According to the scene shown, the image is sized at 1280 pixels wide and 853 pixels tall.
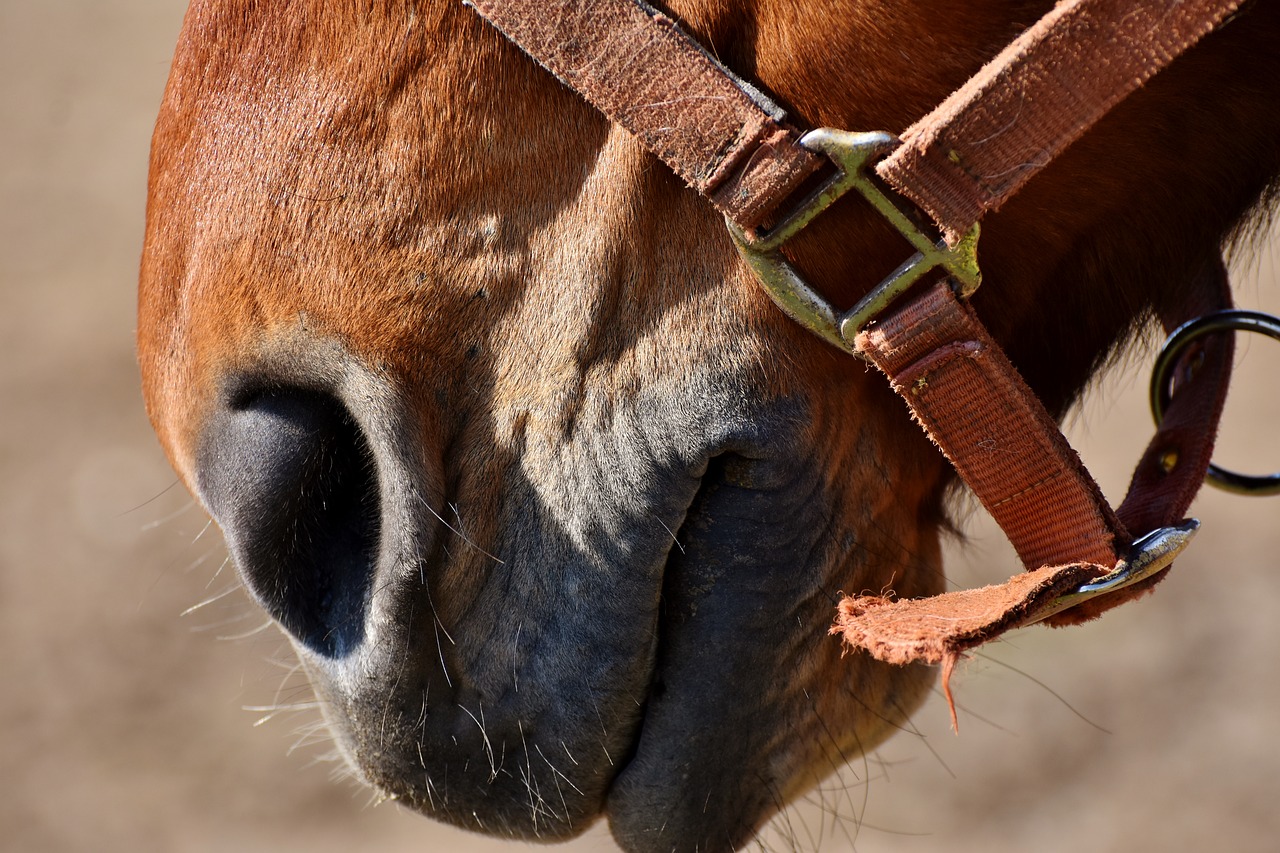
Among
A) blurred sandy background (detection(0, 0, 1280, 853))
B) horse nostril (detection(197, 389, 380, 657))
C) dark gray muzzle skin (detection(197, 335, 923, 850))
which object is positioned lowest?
blurred sandy background (detection(0, 0, 1280, 853))

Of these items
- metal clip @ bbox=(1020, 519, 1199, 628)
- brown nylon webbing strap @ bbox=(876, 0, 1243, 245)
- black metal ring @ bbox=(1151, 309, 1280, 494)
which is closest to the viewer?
brown nylon webbing strap @ bbox=(876, 0, 1243, 245)

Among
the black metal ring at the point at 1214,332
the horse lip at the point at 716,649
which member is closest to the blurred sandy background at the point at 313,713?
the black metal ring at the point at 1214,332

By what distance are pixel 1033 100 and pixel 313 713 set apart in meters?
1.98

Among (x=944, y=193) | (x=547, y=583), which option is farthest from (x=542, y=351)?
(x=944, y=193)

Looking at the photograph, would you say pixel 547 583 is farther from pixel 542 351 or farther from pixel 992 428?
pixel 992 428

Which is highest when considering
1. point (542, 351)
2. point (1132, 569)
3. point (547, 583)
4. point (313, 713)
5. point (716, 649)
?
point (542, 351)

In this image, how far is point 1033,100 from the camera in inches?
29.0

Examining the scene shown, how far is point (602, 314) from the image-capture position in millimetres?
833

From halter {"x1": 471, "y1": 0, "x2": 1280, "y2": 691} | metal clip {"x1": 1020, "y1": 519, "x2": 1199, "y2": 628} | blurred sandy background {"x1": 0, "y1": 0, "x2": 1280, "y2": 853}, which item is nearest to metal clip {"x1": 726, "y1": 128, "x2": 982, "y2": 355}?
halter {"x1": 471, "y1": 0, "x2": 1280, "y2": 691}

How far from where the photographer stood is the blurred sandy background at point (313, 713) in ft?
8.55

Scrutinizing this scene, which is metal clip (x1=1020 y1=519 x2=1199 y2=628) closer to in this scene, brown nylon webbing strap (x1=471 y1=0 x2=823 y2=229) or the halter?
the halter

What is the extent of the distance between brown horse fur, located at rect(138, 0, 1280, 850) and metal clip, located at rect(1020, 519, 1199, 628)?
17 centimetres

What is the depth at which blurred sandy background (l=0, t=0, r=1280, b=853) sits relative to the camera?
2.61m

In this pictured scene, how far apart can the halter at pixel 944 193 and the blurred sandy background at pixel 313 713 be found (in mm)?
1364
